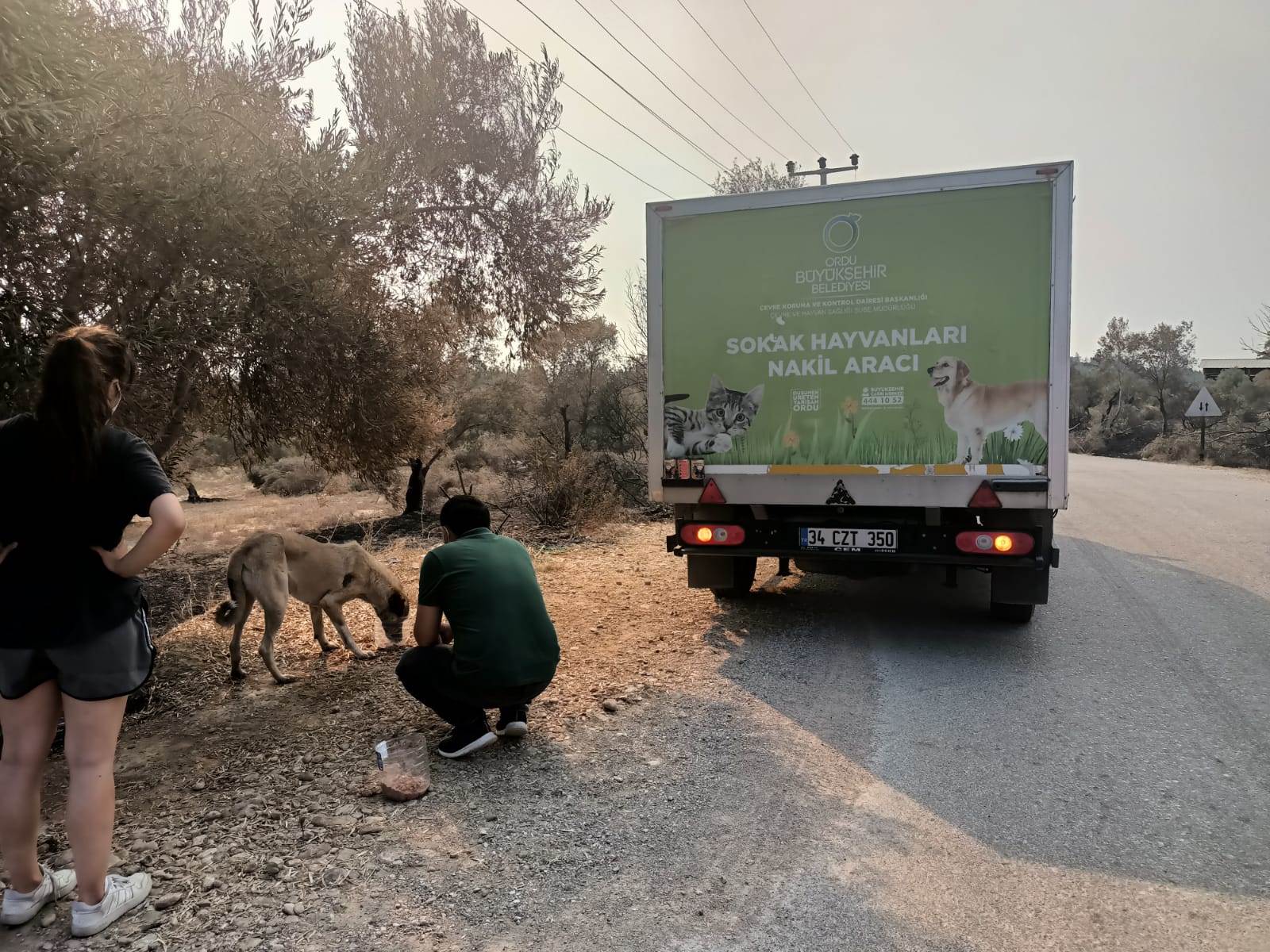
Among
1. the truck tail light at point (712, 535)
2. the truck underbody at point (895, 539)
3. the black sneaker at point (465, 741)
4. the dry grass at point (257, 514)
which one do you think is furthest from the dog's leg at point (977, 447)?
the dry grass at point (257, 514)

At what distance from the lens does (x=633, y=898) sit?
2812 mm

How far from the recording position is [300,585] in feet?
17.7

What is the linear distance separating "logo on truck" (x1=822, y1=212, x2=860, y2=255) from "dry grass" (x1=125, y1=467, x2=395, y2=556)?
7.39 metres

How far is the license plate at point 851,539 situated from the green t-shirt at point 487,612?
8.69ft

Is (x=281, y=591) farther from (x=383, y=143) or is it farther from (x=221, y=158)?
(x=383, y=143)

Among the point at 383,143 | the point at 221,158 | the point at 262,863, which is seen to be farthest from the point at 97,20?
the point at 262,863

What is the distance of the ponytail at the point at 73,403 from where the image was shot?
2490 millimetres

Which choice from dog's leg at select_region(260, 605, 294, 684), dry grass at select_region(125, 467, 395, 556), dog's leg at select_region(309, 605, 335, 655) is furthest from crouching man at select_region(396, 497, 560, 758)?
dry grass at select_region(125, 467, 395, 556)

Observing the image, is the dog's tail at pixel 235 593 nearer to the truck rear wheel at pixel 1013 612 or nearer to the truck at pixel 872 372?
the truck at pixel 872 372

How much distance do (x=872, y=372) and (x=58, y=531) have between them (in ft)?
16.0

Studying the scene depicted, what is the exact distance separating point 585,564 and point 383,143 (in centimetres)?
498

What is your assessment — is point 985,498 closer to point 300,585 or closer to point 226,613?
point 300,585

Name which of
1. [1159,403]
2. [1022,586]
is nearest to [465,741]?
[1022,586]

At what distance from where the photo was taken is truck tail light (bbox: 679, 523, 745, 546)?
20.3ft
